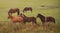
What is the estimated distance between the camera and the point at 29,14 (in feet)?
5.36

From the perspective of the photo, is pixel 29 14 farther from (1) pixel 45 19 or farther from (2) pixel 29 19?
(1) pixel 45 19

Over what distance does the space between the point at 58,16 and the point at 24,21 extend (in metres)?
0.38

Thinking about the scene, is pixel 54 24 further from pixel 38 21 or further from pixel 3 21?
pixel 3 21

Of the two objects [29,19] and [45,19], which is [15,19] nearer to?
[29,19]

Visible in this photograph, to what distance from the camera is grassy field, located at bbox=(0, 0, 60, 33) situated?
161 centimetres

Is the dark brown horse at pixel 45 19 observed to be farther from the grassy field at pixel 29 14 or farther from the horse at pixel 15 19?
the horse at pixel 15 19

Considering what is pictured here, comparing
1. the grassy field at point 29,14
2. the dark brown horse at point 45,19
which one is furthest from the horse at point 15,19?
the dark brown horse at point 45,19

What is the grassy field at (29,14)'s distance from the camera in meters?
1.61

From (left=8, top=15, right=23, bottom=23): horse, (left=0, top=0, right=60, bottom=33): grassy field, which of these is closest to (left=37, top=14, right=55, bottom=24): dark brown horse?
(left=0, top=0, right=60, bottom=33): grassy field

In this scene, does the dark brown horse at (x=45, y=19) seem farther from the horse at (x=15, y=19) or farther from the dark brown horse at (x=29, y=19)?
the horse at (x=15, y=19)

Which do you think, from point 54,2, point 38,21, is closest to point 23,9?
point 38,21

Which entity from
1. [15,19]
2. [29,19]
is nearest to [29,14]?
[29,19]

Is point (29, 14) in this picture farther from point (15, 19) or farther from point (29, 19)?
point (15, 19)

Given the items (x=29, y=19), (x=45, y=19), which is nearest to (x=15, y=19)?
(x=29, y=19)
